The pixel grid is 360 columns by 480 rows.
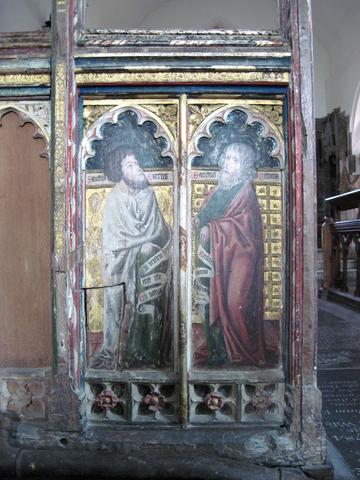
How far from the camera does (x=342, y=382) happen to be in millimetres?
3754

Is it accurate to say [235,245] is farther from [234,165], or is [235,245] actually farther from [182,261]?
[234,165]

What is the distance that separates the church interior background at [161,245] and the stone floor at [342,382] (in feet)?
0.16

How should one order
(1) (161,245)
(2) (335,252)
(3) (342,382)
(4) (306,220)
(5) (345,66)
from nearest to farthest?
(4) (306,220)
(1) (161,245)
(3) (342,382)
(2) (335,252)
(5) (345,66)

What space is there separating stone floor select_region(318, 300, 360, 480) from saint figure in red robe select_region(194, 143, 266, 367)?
0.75 metres

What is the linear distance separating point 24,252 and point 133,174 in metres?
0.83

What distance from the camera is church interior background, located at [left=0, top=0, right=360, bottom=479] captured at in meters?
2.51

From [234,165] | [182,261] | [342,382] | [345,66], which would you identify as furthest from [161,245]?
[345,66]

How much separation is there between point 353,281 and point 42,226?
735 centimetres

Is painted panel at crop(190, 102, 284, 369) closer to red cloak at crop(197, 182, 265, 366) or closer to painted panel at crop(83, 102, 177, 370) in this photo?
red cloak at crop(197, 182, 265, 366)

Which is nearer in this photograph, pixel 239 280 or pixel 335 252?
pixel 239 280

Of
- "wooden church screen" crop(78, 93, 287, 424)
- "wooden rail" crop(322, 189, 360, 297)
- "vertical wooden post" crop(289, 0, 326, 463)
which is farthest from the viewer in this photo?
"wooden rail" crop(322, 189, 360, 297)

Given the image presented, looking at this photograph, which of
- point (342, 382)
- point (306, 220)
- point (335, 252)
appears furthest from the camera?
point (335, 252)

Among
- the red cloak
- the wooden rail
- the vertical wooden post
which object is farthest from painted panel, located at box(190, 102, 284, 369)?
the wooden rail

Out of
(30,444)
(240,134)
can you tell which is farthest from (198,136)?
(30,444)
